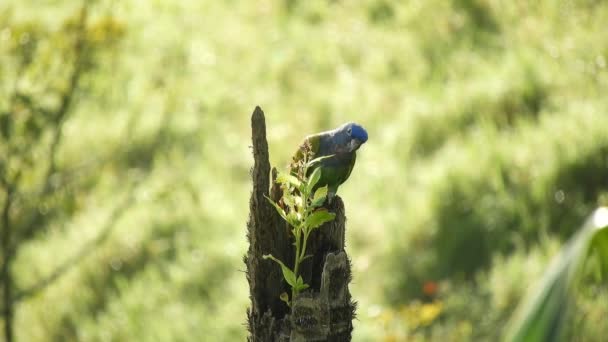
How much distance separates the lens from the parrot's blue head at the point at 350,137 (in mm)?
2160

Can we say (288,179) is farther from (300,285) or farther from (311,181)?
(300,285)

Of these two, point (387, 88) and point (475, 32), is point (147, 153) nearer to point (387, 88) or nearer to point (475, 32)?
point (387, 88)

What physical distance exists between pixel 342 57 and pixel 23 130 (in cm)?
480

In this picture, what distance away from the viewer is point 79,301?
7449mm

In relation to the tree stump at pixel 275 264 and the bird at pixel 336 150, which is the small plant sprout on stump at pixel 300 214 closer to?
the tree stump at pixel 275 264

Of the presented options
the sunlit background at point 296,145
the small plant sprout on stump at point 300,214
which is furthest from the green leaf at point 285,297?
the sunlit background at point 296,145

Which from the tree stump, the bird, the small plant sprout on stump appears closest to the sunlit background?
the bird

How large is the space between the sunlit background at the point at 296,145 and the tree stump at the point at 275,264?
253 cm

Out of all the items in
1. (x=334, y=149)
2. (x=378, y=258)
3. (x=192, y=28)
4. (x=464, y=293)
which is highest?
(x=192, y=28)

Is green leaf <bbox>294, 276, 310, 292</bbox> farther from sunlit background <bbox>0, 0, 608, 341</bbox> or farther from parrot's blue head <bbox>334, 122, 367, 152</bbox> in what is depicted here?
sunlit background <bbox>0, 0, 608, 341</bbox>

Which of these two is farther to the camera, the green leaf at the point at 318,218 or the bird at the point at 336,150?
the bird at the point at 336,150

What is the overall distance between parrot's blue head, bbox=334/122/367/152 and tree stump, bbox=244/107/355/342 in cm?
23

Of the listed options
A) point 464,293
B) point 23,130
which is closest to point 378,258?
point 464,293

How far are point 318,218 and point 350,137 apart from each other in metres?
0.48
